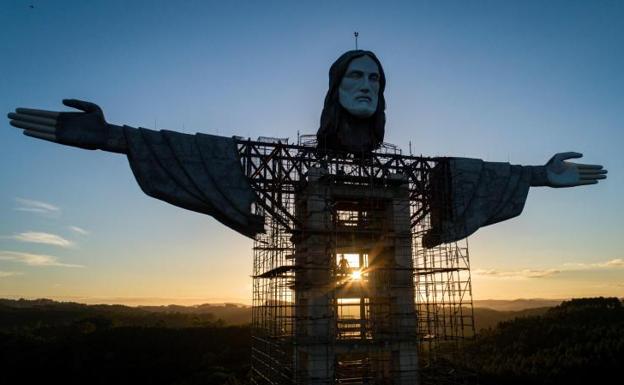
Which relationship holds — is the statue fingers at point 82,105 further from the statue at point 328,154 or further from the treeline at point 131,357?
the treeline at point 131,357

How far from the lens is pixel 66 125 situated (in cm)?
1532

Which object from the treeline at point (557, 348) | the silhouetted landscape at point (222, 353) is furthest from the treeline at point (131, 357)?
the treeline at point (557, 348)

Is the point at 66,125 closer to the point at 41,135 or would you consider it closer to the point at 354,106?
the point at 41,135

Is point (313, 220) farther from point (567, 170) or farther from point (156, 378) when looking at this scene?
point (156, 378)

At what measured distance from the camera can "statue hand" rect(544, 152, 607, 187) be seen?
21188 mm

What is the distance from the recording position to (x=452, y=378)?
57.4 ft

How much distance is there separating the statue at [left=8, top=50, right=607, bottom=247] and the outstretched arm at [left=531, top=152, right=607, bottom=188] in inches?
1.7

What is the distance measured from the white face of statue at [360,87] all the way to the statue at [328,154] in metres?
0.04

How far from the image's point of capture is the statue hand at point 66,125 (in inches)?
597

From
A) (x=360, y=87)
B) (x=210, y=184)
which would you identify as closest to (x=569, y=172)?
(x=360, y=87)

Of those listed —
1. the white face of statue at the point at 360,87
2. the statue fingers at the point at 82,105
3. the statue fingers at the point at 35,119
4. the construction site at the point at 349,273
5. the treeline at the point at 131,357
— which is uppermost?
the white face of statue at the point at 360,87

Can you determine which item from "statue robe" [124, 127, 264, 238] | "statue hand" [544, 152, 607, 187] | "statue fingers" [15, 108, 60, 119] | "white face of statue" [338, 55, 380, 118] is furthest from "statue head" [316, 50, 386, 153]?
"statue fingers" [15, 108, 60, 119]

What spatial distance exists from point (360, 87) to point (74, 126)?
400 inches

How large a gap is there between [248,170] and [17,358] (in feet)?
144
